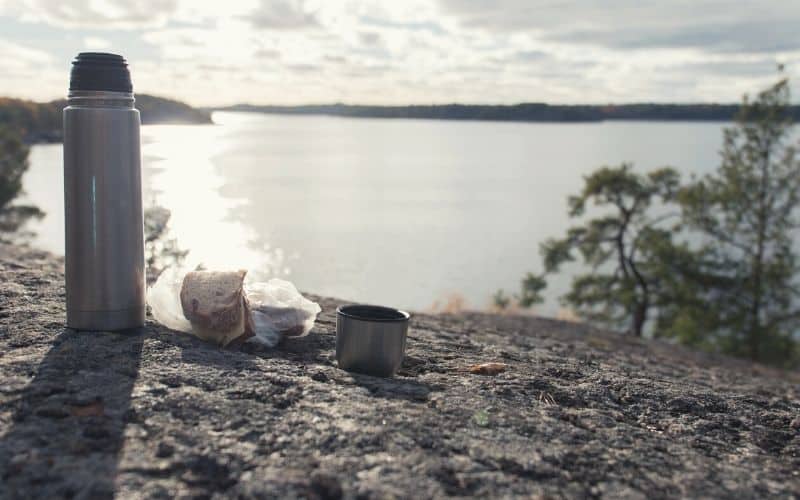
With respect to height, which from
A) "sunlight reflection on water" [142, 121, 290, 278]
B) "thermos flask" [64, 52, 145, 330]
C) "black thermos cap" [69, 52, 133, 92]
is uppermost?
"black thermos cap" [69, 52, 133, 92]

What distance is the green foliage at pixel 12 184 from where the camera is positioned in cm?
2447

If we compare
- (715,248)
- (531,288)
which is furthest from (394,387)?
(715,248)

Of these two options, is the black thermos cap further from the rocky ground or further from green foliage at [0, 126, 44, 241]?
green foliage at [0, 126, 44, 241]

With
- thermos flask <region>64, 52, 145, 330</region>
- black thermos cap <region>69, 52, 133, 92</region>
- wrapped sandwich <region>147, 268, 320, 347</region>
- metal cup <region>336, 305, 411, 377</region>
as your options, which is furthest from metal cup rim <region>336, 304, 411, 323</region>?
black thermos cap <region>69, 52, 133, 92</region>

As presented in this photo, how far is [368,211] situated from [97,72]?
55615mm

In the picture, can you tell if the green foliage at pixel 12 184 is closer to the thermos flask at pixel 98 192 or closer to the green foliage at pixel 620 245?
the green foliage at pixel 620 245

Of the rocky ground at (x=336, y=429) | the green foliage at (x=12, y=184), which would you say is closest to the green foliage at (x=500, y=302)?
the rocky ground at (x=336, y=429)

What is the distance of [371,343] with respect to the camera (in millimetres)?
3027

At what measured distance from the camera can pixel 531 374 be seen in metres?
3.37

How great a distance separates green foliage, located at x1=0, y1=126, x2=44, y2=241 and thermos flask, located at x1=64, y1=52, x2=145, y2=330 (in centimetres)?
2417

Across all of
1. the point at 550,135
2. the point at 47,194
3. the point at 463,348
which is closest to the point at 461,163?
the point at 550,135

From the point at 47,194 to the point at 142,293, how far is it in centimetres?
4357

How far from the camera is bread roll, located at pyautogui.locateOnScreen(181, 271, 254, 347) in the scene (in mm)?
3277

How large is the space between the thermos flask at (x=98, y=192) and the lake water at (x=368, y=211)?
0.32 metres
